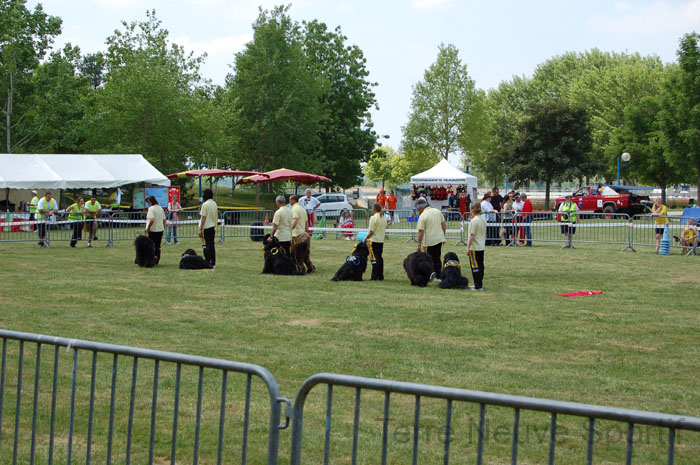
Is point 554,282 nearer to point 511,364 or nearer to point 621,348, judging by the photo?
point 621,348

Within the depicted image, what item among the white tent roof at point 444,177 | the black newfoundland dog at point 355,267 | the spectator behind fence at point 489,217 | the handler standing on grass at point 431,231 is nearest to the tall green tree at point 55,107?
the white tent roof at point 444,177

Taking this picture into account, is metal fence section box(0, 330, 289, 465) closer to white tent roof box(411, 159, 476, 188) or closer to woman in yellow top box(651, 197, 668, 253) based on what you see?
woman in yellow top box(651, 197, 668, 253)

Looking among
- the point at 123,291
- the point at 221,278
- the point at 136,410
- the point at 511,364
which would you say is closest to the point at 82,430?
the point at 136,410

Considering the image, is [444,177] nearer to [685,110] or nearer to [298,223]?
[685,110]

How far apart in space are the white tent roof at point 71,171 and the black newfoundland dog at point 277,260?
58.8 feet

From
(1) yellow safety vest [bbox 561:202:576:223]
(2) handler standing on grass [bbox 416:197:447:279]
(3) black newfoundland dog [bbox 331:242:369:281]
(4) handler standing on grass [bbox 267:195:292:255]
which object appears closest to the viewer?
(2) handler standing on grass [bbox 416:197:447:279]

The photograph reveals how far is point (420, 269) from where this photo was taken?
46.8ft

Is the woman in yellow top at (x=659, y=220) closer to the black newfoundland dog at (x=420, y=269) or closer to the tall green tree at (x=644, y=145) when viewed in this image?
the black newfoundland dog at (x=420, y=269)

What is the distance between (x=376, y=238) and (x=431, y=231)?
117cm

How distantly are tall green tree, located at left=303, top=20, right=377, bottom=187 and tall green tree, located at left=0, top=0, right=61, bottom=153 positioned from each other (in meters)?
24.1

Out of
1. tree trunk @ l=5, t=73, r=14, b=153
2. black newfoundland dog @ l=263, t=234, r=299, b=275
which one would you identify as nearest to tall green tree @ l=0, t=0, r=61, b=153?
tree trunk @ l=5, t=73, r=14, b=153

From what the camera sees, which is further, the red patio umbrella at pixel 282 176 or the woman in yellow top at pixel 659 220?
the red patio umbrella at pixel 282 176

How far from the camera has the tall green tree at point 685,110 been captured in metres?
47.2

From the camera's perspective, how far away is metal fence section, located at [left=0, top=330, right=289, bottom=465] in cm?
435
